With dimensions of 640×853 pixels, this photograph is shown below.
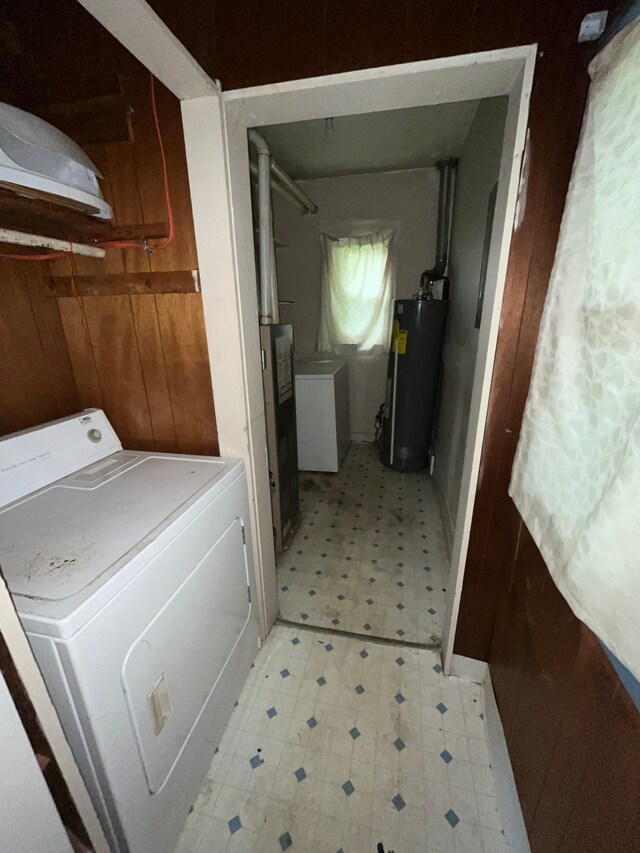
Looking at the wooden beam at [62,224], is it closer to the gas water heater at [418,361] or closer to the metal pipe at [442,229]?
the gas water heater at [418,361]

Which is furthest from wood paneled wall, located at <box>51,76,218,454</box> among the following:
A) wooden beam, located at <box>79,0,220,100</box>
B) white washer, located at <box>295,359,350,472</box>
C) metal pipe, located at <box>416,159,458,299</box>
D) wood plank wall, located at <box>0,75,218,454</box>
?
metal pipe, located at <box>416,159,458,299</box>

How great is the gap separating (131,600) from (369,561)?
1602 mm

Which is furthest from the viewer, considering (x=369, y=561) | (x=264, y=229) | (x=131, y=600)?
(x=369, y=561)

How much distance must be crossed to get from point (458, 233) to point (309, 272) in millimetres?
1557

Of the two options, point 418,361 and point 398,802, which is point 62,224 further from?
point 418,361

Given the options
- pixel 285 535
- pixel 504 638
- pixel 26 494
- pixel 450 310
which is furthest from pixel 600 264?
pixel 450 310

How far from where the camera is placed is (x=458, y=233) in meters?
2.65

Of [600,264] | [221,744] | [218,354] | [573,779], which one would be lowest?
[221,744]

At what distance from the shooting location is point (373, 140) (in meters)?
A: 2.52

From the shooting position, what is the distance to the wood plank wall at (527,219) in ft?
2.30

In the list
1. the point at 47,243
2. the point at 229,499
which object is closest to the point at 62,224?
the point at 47,243

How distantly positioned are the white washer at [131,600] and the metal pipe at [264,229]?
881mm

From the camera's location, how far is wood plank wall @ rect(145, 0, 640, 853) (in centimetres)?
70

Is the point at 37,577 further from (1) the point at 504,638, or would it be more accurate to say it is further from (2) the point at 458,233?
(2) the point at 458,233
